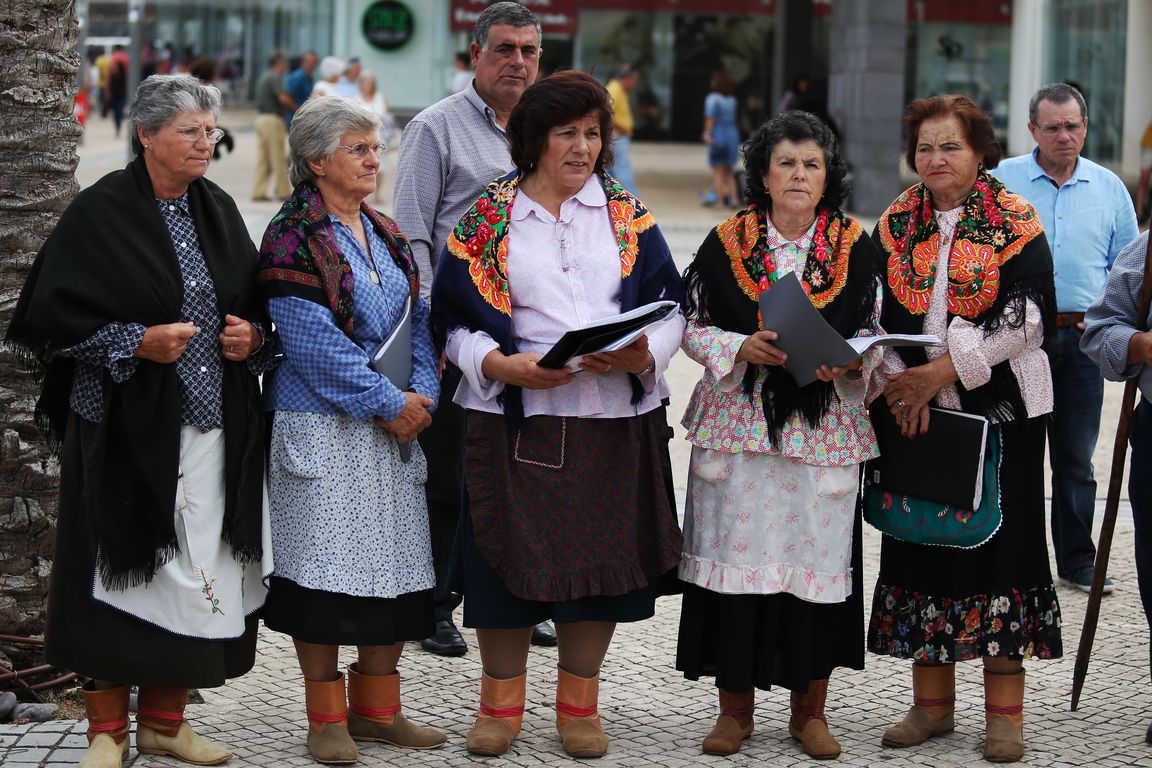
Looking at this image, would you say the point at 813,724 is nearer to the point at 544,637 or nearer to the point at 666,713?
the point at 666,713

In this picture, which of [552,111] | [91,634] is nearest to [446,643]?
[91,634]

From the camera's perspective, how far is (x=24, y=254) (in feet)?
16.7

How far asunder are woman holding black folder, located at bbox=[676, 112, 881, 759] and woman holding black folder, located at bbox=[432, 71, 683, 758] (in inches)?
5.8

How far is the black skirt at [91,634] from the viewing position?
13.8 ft

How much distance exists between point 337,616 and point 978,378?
75.6 inches

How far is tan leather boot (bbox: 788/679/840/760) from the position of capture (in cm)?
457

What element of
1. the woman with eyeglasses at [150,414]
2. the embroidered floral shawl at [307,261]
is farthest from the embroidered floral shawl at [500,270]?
the woman with eyeglasses at [150,414]

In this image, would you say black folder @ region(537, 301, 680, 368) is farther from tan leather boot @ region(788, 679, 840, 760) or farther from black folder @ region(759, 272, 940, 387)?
tan leather boot @ region(788, 679, 840, 760)

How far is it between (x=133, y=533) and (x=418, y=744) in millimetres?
1065

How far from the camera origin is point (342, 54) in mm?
34906

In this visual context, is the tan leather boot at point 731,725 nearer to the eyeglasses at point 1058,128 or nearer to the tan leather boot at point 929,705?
the tan leather boot at point 929,705

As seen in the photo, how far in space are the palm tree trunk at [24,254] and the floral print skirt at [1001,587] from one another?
8.97 ft

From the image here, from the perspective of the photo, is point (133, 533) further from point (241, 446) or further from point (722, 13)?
point (722, 13)

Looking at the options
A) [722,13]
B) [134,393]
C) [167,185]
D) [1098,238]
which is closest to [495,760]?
[134,393]
